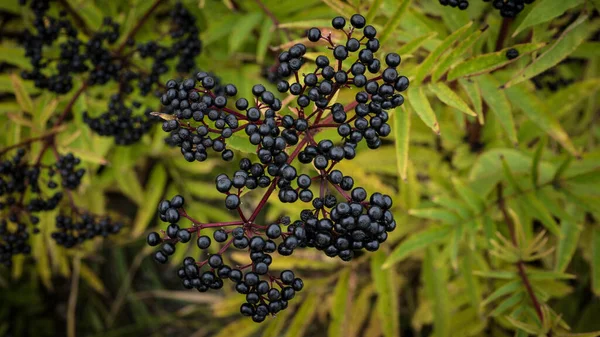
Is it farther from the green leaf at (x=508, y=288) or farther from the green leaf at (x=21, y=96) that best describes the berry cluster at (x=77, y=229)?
the green leaf at (x=508, y=288)

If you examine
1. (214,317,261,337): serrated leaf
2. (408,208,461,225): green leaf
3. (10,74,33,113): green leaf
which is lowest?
(214,317,261,337): serrated leaf

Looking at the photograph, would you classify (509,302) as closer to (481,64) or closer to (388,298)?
(388,298)

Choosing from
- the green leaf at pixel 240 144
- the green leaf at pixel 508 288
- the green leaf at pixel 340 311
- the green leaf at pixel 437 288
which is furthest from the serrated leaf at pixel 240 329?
the green leaf at pixel 240 144

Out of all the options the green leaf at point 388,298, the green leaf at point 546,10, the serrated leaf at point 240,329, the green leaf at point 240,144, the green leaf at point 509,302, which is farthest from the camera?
the serrated leaf at point 240,329

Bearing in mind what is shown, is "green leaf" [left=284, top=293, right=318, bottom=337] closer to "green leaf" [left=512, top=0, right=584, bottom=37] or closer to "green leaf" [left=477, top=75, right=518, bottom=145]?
"green leaf" [left=477, top=75, right=518, bottom=145]

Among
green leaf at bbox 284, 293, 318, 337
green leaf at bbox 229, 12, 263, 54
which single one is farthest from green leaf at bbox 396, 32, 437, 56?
green leaf at bbox 284, 293, 318, 337

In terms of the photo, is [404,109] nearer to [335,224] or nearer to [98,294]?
[335,224]

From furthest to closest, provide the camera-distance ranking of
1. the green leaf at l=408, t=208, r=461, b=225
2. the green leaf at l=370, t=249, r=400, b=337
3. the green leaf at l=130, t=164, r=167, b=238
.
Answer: the green leaf at l=130, t=164, r=167, b=238 < the green leaf at l=370, t=249, r=400, b=337 < the green leaf at l=408, t=208, r=461, b=225
